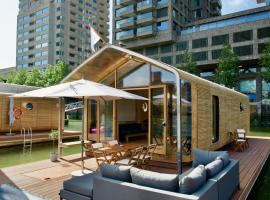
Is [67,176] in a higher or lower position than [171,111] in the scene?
lower

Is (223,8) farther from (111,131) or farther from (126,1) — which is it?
(111,131)

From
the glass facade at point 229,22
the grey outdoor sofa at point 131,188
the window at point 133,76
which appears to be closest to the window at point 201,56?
the glass facade at point 229,22

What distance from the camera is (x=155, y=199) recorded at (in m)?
3.22

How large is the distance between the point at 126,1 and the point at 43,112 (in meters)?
33.9

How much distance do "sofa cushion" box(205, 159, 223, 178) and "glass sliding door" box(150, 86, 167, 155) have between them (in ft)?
11.4

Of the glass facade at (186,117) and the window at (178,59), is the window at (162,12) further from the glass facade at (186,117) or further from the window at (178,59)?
the glass facade at (186,117)

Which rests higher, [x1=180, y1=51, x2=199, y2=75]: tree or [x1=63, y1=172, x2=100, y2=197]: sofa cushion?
[x1=180, y1=51, x2=199, y2=75]: tree

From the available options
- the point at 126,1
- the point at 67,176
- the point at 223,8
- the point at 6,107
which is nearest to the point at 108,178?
the point at 67,176

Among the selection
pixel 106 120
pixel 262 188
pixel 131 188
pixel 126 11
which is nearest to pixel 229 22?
pixel 126 11

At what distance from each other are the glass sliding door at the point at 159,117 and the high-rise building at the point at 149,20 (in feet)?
110

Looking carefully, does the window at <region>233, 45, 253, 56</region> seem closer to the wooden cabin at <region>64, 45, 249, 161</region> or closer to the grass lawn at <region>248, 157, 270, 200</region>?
the wooden cabin at <region>64, 45, 249, 161</region>

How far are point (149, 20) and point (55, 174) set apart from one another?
1510 inches

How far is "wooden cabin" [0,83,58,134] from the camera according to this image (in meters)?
14.3

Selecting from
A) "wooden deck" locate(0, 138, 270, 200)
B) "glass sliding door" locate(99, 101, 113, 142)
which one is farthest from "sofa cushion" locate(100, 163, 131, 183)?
"glass sliding door" locate(99, 101, 113, 142)
